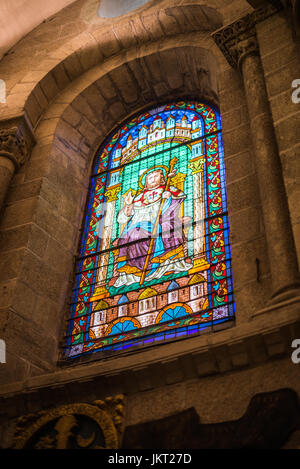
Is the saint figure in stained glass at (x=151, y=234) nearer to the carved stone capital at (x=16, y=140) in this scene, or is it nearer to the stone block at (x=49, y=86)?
the carved stone capital at (x=16, y=140)

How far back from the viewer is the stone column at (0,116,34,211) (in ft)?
23.3

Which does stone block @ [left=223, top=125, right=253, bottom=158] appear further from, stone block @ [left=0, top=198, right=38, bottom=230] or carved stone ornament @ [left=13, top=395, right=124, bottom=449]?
carved stone ornament @ [left=13, top=395, right=124, bottom=449]

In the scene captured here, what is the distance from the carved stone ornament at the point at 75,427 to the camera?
4.41m

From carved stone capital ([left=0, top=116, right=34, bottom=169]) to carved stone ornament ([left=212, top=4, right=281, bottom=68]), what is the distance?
2.59 meters

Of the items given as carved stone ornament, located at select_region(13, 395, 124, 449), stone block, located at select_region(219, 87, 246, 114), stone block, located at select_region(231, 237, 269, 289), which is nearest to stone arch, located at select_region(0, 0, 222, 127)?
stone block, located at select_region(219, 87, 246, 114)

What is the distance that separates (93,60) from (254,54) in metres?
2.86

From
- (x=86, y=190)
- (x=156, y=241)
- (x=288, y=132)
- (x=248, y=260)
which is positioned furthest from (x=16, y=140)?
(x=248, y=260)

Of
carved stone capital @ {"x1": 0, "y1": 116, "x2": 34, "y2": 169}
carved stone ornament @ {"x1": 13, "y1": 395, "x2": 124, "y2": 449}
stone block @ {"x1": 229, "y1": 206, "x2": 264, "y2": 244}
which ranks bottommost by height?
carved stone ornament @ {"x1": 13, "y1": 395, "x2": 124, "y2": 449}

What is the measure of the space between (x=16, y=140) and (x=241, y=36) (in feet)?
9.51

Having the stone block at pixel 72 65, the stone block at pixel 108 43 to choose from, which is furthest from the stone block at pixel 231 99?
the stone block at pixel 72 65

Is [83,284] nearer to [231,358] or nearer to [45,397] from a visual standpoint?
[45,397]

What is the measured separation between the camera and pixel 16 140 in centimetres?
739

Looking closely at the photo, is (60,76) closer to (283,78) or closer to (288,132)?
(283,78)
